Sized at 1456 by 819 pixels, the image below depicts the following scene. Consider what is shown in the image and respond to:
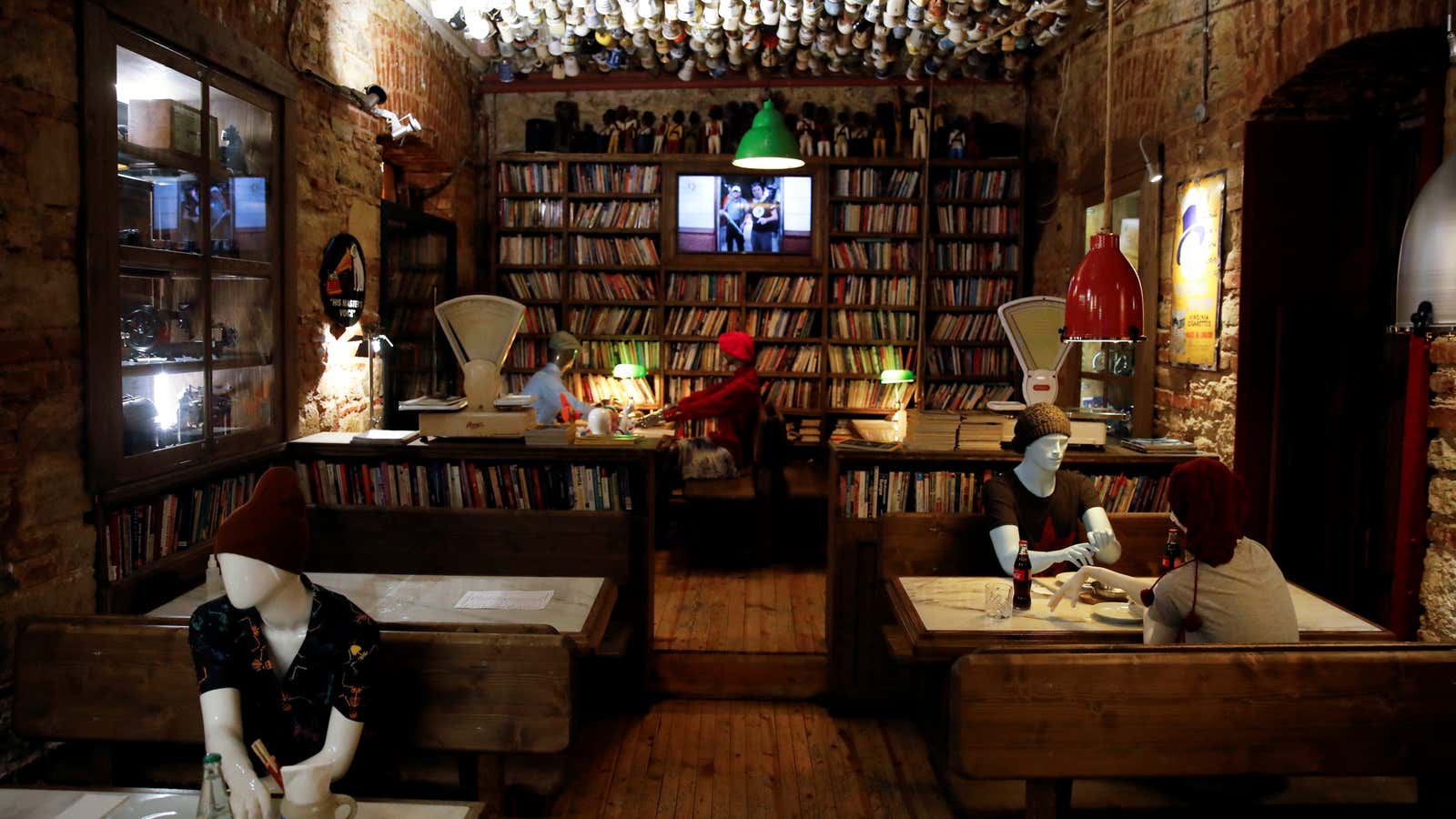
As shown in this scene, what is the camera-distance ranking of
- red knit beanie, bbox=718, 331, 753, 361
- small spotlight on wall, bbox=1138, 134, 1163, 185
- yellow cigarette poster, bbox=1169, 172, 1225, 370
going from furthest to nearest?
red knit beanie, bbox=718, 331, 753, 361 → small spotlight on wall, bbox=1138, 134, 1163, 185 → yellow cigarette poster, bbox=1169, 172, 1225, 370

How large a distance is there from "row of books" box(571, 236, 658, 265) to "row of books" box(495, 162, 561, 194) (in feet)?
1.51

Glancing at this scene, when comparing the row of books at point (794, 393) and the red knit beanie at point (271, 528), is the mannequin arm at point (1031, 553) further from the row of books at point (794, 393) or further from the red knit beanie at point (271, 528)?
the row of books at point (794, 393)

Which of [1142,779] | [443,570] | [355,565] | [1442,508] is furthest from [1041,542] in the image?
[355,565]

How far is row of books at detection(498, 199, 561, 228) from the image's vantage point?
789cm

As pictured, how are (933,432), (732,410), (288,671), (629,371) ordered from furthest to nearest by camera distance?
(629,371)
(732,410)
(933,432)
(288,671)

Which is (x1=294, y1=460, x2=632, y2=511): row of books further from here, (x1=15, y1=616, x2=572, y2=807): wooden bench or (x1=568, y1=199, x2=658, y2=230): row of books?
(x1=568, y1=199, x2=658, y2=230): row of books

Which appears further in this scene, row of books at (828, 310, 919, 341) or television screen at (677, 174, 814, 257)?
row of books at (828, 310, 919, 341)

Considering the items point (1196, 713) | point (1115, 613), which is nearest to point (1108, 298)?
point (1115, 613)

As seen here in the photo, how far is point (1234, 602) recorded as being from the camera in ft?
7.85

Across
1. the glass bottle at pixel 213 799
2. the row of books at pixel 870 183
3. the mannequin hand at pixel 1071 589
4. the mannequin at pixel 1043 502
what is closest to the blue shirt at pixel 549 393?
the row of books at pixel 870 183

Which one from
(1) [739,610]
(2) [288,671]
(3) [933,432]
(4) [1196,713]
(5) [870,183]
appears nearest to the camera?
(2) [288,671]

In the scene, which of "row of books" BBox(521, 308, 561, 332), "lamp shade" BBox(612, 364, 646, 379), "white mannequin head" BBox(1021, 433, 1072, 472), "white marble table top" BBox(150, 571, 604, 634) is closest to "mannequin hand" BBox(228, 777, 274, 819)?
"white marble table top" BBox(150, 571, 604, 634)

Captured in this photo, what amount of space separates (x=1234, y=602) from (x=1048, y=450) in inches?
39.6

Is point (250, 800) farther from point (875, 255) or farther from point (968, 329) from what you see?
point (968, 329)
